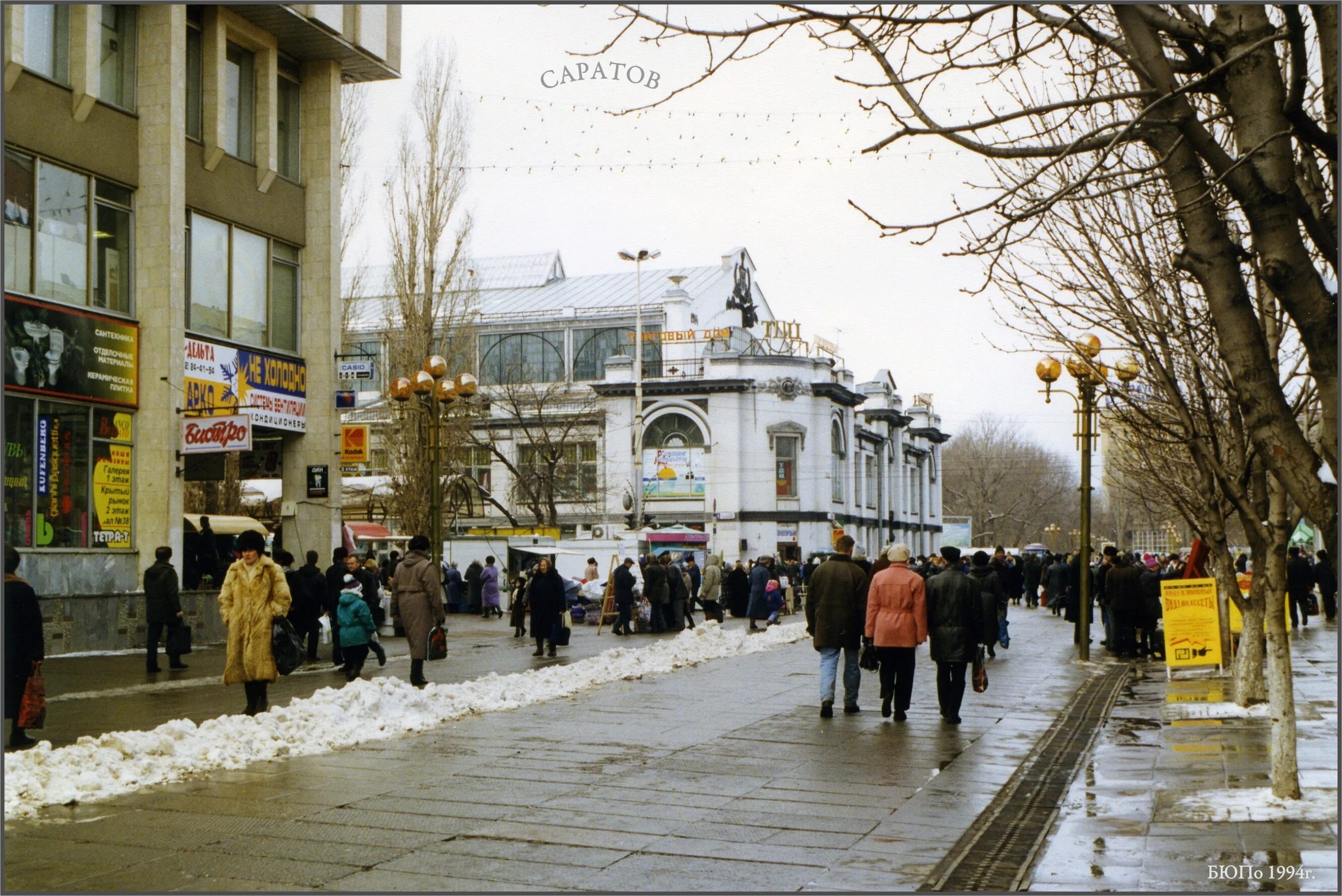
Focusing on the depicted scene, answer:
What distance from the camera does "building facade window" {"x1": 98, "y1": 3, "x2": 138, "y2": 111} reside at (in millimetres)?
22281

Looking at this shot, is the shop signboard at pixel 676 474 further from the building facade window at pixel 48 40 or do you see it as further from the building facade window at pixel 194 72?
the building facade window at pixel 48 40

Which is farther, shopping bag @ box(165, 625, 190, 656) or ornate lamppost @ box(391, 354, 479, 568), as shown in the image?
ornate lamppost @ box(391, 354, 479, 568)

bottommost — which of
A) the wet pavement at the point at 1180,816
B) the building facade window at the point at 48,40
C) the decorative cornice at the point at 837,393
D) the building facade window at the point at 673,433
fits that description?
the wet pavement at the point at 1180,816

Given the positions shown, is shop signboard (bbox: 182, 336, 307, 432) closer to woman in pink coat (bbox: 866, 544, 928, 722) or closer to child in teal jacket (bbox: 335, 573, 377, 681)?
child in teal jacket (bbox: 335, 573, 377, 681)

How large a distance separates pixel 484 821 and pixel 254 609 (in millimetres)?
4593

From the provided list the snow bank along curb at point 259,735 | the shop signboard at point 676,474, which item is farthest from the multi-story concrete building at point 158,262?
the shop signboard at point 676,474

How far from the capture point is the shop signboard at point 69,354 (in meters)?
20.1

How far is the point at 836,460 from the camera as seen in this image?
229 ft

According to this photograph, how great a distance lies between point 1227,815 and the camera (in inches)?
325

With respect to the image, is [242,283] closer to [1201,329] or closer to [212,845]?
[1201,329]

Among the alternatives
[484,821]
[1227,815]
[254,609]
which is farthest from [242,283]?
[1227,815]

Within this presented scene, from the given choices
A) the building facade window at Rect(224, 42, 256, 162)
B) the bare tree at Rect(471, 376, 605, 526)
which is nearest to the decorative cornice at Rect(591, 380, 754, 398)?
the bare tree at Rect(471, 376, 605, 526)

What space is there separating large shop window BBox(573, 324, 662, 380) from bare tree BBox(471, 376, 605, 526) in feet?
5.97

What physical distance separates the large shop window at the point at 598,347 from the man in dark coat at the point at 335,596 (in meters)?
47.1
